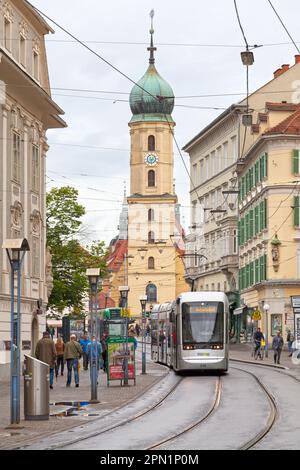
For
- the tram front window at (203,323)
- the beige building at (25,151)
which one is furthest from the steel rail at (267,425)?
the beige building at (25,151)

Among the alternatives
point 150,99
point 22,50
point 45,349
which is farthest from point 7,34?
point 150,99

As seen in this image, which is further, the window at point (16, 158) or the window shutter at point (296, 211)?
the window shutter at point (296, 211)

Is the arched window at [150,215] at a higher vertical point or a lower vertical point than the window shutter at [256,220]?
higher

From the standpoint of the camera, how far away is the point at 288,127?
3012 inches

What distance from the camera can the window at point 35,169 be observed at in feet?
157

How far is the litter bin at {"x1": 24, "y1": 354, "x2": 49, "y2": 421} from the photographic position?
80.3ft

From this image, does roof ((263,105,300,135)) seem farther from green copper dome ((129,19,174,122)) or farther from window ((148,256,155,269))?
window ((148,256,155,269))

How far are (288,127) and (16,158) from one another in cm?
3463

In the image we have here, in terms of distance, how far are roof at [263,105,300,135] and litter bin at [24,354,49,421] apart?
5283 centimetres

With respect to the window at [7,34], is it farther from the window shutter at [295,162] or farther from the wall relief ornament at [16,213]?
the window shutter at [295,162]

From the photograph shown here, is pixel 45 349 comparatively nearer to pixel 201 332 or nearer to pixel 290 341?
pixel 201 332

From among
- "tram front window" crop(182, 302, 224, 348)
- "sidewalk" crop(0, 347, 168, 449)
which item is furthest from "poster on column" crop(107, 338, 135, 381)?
"tram front window" crop(182, 302, 224, 348)

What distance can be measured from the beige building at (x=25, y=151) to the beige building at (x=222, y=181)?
34.0 m
